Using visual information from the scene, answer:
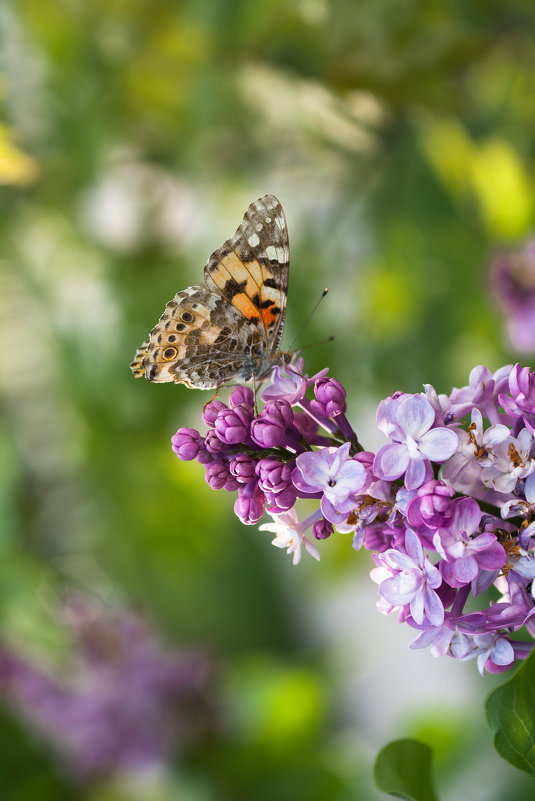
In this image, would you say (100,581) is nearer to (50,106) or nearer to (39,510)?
(39,510)

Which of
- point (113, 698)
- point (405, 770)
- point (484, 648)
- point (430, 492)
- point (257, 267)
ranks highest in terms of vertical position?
point (257, 267)

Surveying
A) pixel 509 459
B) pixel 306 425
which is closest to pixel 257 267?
pixel 306 425

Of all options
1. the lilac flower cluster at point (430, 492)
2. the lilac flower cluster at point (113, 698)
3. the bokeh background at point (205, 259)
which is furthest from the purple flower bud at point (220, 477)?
the lilac flower cluster at point (113, 698)

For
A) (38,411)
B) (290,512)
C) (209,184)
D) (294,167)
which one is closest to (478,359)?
(294,167)

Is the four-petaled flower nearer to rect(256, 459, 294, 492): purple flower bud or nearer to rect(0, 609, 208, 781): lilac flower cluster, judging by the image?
rect(256, 459, 294, 492): purple flower bud

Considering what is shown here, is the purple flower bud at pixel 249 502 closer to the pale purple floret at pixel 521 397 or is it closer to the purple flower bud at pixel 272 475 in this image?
the purple flower bud at pixel 272 475

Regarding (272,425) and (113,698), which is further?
(113,698)

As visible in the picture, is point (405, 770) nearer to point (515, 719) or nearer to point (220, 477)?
point (515, 719)
